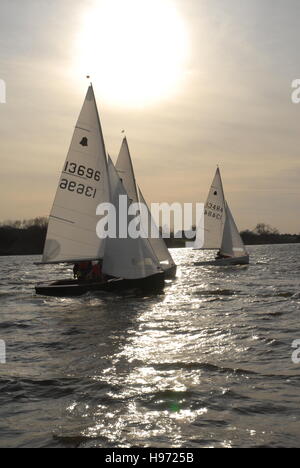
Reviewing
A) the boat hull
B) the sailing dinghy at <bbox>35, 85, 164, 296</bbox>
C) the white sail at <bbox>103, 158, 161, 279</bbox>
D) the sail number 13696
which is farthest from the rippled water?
the boat hull

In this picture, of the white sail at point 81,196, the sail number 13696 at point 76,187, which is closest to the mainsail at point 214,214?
the white sail at point 81,196

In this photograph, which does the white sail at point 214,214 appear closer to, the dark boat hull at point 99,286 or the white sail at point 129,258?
the white sail at point 129,258

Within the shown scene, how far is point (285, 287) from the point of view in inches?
1182

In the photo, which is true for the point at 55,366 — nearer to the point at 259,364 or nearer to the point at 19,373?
the point at 19,373

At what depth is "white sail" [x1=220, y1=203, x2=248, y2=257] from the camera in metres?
48.1

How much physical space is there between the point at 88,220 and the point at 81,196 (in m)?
1.14

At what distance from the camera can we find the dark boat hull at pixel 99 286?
22.4m

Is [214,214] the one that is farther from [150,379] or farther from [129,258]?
[150,379]

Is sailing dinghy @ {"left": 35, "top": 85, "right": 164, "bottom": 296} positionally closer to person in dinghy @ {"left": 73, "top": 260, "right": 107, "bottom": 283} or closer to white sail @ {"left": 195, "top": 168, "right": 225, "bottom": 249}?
person in dinghy @ {"left": 73, "top": 260, "right": 107, "bottom": 283}

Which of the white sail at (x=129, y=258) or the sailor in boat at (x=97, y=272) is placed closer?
the white sail at (x=129, y=258)

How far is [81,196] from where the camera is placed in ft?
79.4

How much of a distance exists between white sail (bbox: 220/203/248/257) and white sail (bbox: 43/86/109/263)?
25.2 m

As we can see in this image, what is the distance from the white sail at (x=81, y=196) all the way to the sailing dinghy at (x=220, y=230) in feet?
82.7
